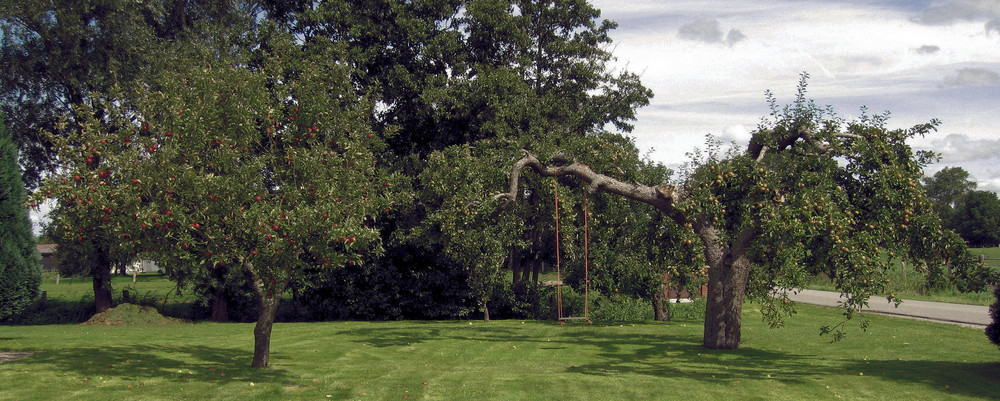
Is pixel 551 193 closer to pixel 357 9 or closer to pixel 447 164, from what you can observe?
pixel 447 164

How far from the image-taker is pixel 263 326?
12.7m

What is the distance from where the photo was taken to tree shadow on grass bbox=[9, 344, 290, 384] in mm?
12047

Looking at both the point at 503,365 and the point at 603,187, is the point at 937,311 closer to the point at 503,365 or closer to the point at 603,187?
Result: the point at 603,187

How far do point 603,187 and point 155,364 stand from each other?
10923 millimetres

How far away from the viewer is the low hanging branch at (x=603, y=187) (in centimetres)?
1672

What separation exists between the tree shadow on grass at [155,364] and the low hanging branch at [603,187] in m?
7.43

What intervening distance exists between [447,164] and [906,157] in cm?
1151

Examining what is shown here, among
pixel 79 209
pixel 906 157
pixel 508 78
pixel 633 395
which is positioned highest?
pixel 508 78

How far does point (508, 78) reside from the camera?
24984mm

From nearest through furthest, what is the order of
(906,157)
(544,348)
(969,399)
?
1. (969,399)
2. (906,157)
3. (544,348)

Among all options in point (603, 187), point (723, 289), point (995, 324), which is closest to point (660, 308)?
point (603, 187)

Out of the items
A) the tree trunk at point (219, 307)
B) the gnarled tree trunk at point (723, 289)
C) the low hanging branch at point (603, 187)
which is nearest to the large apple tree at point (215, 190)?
the low hanging branch at point (603, 187)

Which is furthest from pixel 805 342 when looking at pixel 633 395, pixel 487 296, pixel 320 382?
pixel 320 382

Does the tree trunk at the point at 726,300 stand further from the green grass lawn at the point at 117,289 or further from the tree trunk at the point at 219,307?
the tree trunk at the point at 219,307
